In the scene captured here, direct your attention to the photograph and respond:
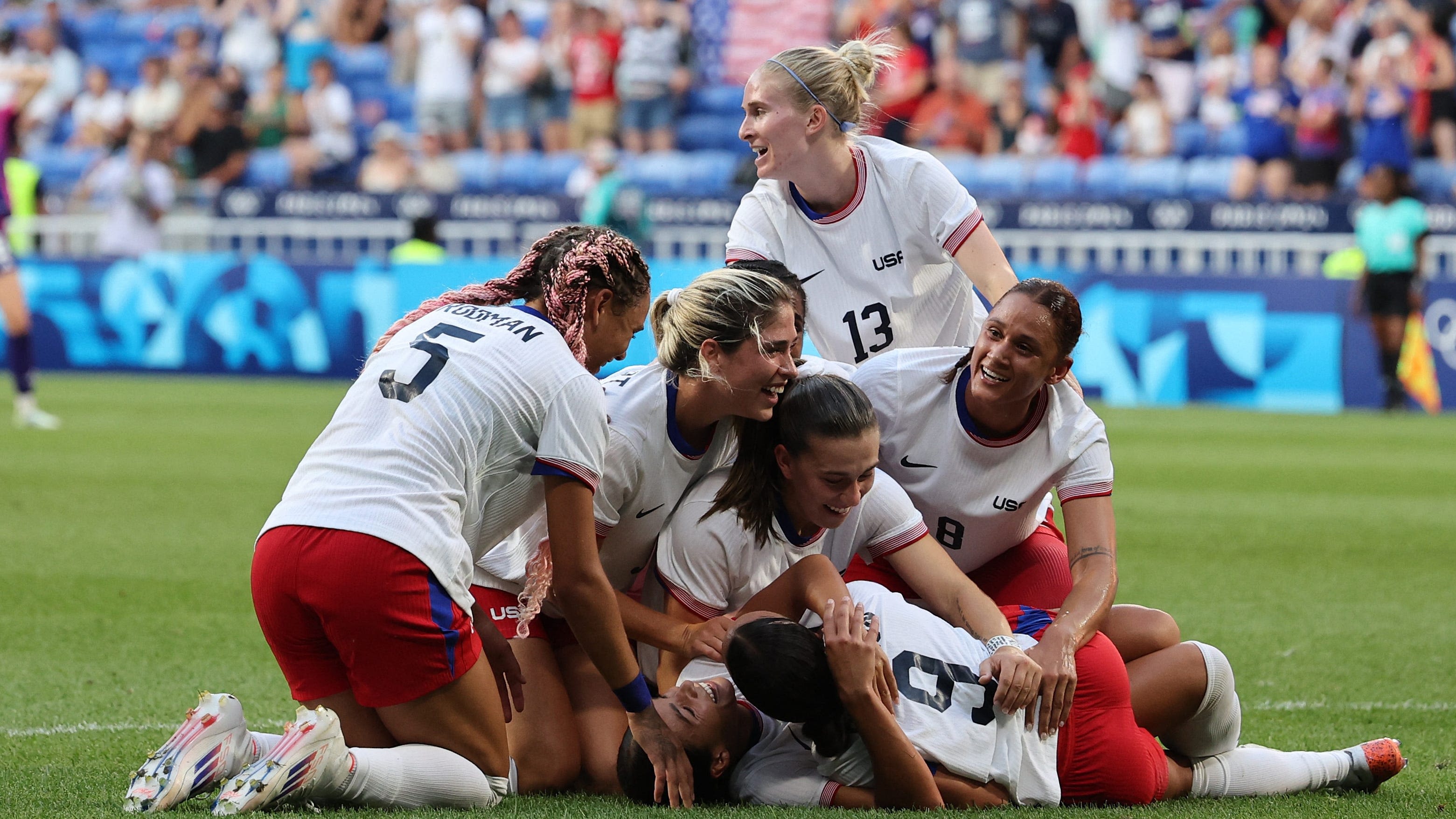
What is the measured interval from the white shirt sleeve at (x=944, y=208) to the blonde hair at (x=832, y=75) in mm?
284

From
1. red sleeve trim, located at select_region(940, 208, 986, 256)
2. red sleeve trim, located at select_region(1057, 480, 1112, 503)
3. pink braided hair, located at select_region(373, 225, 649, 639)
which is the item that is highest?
pink braided hair, located at select_region(373, 225, 649, 639)

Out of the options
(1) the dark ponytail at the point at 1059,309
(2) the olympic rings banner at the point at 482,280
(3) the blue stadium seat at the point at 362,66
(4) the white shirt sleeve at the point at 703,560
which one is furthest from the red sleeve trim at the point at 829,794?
(3) the blue stadium seat at the point at 362,66

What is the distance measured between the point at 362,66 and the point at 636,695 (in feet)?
62.6

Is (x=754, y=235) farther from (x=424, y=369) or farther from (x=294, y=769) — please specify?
(x=294, y=769)

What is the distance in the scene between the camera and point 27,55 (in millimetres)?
22328

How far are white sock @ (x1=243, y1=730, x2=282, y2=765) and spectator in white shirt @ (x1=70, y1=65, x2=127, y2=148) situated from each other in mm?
18722

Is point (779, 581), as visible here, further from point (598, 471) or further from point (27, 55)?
point (27, 55)

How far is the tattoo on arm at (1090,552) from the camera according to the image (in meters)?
4.23

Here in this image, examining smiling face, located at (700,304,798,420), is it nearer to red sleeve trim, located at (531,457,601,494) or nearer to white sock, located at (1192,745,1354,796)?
red sleeve trim, located at (531,457,601,494)

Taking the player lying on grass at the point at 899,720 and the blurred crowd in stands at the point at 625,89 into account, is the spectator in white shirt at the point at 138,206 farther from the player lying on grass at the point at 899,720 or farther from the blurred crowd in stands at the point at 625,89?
the player lying on grass at the point at 899,720

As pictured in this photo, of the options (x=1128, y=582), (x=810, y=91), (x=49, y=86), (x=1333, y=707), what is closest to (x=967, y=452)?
(x=810, y=91)

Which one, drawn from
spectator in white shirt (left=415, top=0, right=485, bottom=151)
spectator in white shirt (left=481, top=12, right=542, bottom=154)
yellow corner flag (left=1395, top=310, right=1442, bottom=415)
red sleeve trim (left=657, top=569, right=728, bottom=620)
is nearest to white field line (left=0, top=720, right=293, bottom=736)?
red sleeve trim (left=657, top=569, right=728, bottom=620)

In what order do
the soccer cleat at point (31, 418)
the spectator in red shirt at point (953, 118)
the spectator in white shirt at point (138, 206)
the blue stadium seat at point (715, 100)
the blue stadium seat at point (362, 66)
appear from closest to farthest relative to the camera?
1. the soccer cleat at point (31, 418)
2. the spectator in red shirt at point (953, 118)
3. the spectator in white shirt at point (138, 206)
4. the blue stadium seat at point (715, 100)
5. the blue stadium seat at point (362, 66)

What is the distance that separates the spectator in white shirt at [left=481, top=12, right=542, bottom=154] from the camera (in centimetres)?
1970
